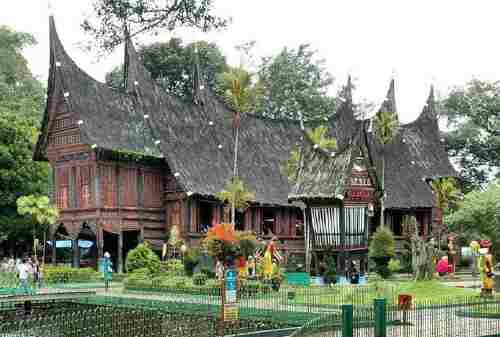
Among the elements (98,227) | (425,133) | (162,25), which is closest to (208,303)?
(162,25)

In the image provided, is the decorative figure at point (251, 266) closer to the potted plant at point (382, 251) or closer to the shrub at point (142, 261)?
the shrub at point (142, 261)

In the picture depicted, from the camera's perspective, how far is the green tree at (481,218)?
3206 centimetres

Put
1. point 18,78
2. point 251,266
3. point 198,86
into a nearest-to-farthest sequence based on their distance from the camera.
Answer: point 251,266 → point 198,86 → point 18,78

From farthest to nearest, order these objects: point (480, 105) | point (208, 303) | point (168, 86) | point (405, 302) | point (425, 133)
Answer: point (168, 86) → point (480, 105) → point (425, 133) → point (208, 303) → point (405, 302)

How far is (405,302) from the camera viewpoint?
1647cm

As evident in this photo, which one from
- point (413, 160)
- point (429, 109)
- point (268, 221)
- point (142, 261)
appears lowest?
point (142, 261)

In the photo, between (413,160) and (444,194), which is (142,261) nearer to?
(444,194)

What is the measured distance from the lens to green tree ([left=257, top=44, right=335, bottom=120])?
5866 centimetres

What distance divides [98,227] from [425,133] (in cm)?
2379

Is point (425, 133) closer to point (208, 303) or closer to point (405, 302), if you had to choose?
point (208, 303)

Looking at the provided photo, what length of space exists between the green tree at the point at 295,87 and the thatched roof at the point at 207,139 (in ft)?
37.0

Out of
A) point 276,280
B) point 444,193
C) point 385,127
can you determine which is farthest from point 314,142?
point 276,280

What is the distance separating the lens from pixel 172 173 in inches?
1467

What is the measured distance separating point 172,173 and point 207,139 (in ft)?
13.7
